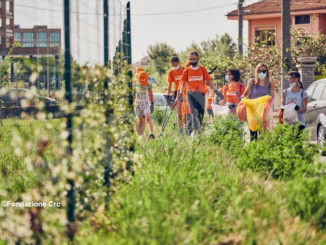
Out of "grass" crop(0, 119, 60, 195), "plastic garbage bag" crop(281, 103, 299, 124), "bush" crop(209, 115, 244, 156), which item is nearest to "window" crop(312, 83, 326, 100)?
"plastic garbage bag" crop(281, 103, 299, 124)

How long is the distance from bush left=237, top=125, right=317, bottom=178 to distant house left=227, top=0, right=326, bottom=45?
121 feet

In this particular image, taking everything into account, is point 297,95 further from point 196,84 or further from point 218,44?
point 218,44

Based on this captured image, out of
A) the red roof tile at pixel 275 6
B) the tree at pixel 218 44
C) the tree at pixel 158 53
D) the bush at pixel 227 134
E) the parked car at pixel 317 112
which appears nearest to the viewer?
the bush at pixel 227 134

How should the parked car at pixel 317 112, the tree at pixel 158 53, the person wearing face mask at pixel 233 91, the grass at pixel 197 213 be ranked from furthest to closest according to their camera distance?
the tree at pixel 158 53, the person wearing face mask at pixel 233 91, the parked car at pixel 317 112, the grass at pixel 197 213

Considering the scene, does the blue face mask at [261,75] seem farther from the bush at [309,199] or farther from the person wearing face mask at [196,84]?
the bush at [309,199]

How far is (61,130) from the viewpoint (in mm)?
4750

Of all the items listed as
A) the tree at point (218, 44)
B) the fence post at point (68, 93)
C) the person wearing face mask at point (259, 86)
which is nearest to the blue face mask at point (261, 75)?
the person wearing face mask at point (259, 86)

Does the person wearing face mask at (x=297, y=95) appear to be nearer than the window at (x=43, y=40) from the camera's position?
No

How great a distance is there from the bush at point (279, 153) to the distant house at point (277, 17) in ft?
121

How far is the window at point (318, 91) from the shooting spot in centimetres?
1273

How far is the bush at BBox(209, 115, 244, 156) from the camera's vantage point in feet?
30.9

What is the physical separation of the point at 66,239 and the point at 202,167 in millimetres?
2091

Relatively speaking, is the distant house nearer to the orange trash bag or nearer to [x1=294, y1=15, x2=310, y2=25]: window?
[x1=294, y1=15, x2=310, y2=25]: window

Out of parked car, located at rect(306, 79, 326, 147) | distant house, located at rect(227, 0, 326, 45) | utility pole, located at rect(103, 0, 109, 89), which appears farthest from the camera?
distant house, located at rect(227, 0, 326, 45)
